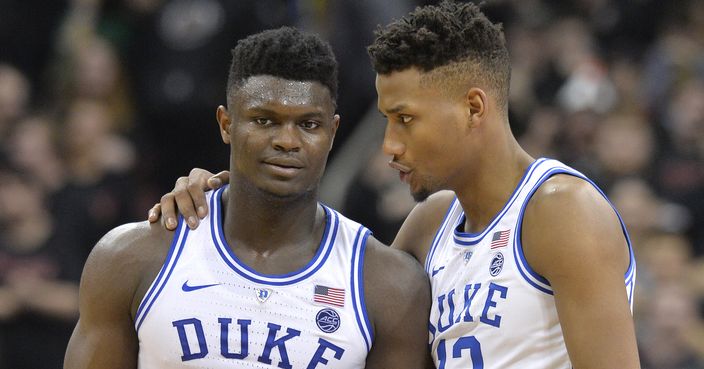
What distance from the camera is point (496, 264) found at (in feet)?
13.5

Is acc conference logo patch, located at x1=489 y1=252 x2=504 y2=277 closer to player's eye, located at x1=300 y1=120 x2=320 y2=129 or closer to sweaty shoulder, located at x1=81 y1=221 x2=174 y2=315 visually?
player's eye, located at x1=300 y1=120 x2=320 y2=129

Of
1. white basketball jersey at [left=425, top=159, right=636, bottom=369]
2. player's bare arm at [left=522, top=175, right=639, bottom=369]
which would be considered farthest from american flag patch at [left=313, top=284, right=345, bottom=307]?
player's bare arm at [left=522, top=175, right=639, bottom=369]

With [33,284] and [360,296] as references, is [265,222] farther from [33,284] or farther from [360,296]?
[33,284]

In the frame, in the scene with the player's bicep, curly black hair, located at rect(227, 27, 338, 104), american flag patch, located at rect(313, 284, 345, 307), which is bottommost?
the player's bicep

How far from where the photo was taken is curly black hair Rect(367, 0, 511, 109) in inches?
164

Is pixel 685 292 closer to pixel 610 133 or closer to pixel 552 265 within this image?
pixel 610 133

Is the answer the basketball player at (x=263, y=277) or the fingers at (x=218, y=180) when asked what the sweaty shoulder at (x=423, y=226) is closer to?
the basketball player at (x=263, y=277)

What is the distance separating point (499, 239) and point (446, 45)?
728mm

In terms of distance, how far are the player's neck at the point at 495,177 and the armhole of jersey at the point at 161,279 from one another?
3.63ft

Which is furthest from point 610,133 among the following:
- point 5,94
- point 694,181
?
point 5,94

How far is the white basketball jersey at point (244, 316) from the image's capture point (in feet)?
13.9

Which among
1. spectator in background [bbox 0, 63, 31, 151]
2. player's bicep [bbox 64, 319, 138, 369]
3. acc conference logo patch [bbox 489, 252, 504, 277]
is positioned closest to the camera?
acc conference logo patch [bbox 489, 252, 504, 277]

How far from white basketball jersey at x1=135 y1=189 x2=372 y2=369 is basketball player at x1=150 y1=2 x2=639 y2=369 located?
0.85 ft

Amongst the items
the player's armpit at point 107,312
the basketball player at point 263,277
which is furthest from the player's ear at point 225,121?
the player's armpit at point 107,312
